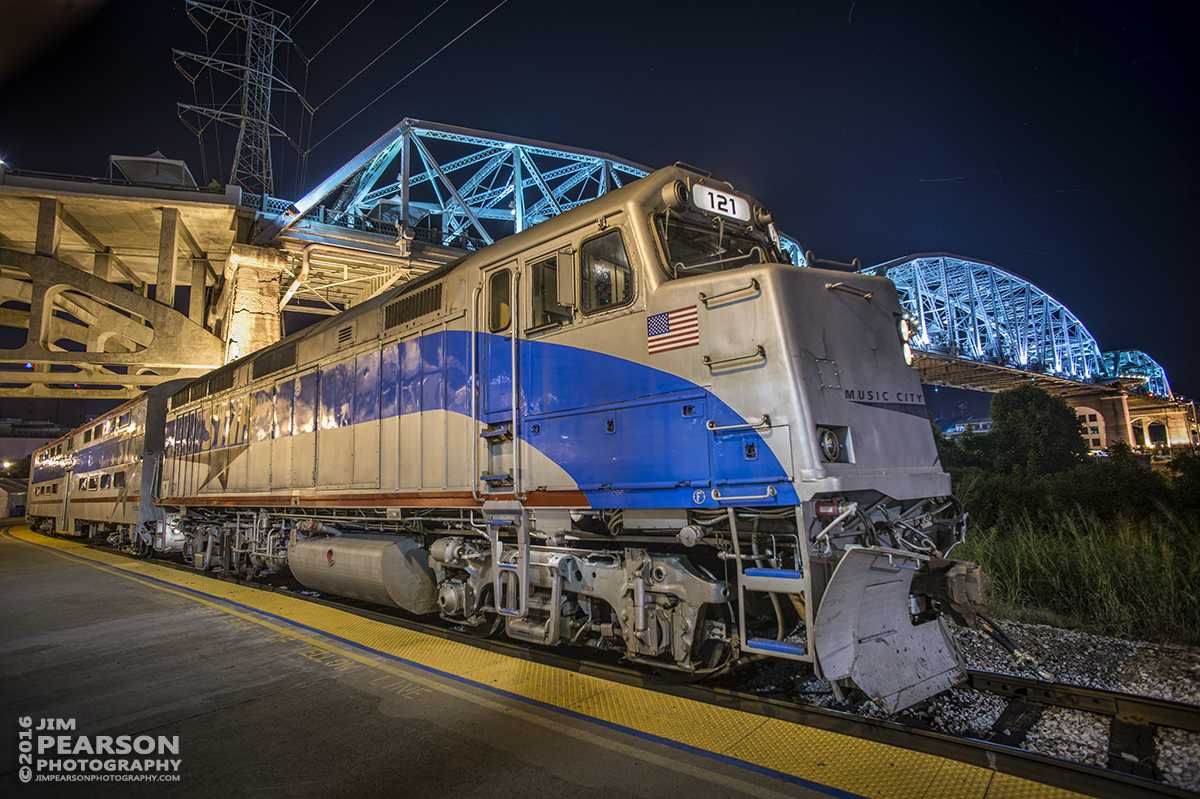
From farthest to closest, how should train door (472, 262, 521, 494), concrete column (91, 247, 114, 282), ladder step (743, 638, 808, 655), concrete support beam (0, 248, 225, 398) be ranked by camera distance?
concrete column (91, 247, 114, 282) < concrete support beam (0, 248, 225, 398) < train door (472, 262, 521, 494) < ladder step (743, 638, 808, 655)

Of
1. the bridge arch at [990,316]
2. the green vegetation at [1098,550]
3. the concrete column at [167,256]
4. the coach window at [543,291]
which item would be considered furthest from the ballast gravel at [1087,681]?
the bridge arch at [990,316]

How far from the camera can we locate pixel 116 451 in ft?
57.4

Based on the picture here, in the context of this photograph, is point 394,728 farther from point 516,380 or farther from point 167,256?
point 167,256

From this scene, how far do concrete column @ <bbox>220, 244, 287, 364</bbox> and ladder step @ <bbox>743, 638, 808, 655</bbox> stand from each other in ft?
76.6

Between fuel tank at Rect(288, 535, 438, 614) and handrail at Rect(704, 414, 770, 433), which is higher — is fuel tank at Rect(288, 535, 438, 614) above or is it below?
below

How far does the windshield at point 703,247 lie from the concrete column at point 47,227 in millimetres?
32403

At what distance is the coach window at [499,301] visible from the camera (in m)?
5.90

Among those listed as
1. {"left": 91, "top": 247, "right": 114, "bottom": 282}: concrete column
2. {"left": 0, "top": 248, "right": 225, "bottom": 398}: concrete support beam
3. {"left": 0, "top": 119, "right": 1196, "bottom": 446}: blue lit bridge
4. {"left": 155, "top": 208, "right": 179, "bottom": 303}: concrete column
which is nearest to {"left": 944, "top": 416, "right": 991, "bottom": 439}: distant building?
{"left": 0, "top": 119, "right": 1196, "bottom": 446}: blue lit bridge

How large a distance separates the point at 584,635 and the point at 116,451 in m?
18.5

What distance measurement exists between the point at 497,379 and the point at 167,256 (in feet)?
89.8

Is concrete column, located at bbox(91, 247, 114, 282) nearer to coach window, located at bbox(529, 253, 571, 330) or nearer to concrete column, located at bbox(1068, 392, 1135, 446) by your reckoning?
coach window, located at bbox(529, 253, 571, 330)

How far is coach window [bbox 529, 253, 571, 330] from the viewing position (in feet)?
18.1

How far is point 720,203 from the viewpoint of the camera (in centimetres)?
521

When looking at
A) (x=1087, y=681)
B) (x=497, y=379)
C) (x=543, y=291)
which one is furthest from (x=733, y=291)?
(x=1087, y=681)
